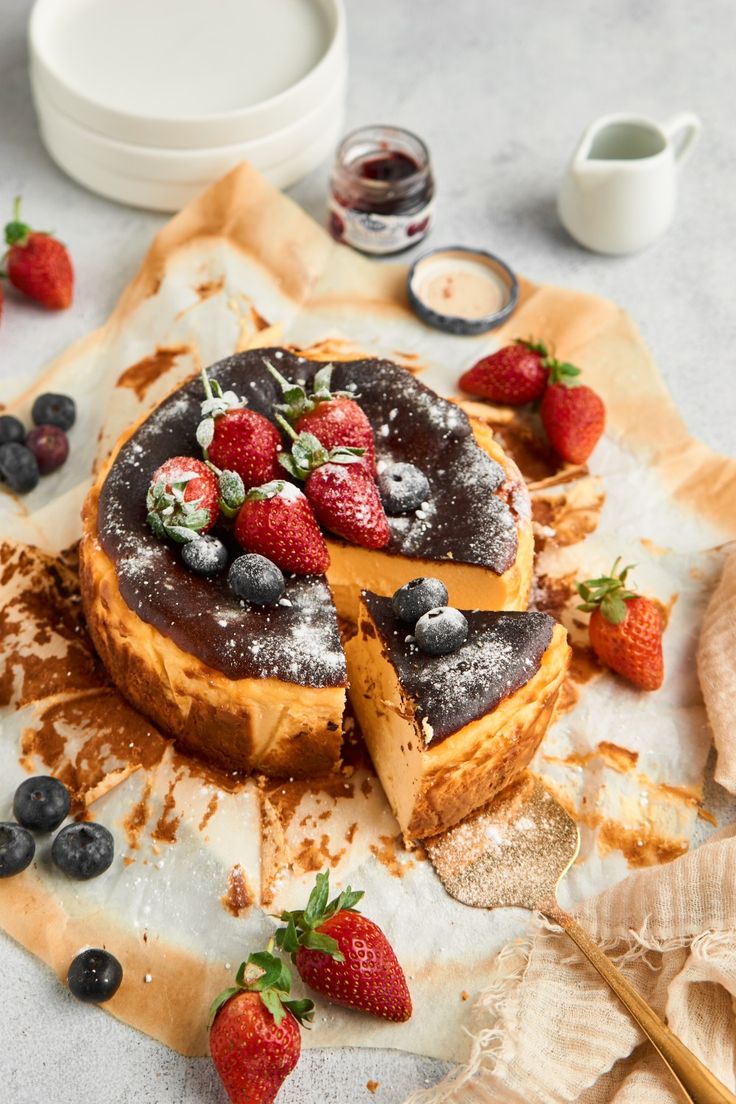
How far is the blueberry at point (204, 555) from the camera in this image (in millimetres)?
3404

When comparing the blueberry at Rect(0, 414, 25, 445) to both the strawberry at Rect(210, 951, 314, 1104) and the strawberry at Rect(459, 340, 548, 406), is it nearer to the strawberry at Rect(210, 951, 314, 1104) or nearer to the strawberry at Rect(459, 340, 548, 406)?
the strawberry at Rect(459, 340, 548, 406)

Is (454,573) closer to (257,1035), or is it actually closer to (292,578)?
(292,578)

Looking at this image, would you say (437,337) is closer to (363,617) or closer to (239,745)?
(363,617)

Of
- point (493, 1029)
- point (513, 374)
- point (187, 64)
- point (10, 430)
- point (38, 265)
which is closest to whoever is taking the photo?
point (493, 1029)

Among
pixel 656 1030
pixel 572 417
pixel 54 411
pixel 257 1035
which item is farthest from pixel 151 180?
pixel 656 1030

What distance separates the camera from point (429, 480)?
12.4 ft

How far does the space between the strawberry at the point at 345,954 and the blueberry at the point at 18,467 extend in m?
1.78

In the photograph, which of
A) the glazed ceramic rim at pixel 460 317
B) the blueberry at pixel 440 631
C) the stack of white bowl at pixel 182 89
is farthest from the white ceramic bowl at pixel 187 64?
the blueberry at pixel 440 631

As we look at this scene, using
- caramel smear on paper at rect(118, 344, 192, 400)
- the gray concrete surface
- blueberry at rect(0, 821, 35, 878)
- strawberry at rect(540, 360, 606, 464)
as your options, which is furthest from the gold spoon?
caramel smear on paper at rect(118, 344, 192, 400)

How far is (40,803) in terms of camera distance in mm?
3396

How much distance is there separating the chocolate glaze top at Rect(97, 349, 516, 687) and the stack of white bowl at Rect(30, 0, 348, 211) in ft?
4.16

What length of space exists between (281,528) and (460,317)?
165 cm

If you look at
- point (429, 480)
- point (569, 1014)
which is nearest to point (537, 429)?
point (429, 480)

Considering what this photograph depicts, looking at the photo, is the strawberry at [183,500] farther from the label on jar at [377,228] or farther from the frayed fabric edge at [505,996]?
the label on jar at [377,228]
